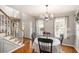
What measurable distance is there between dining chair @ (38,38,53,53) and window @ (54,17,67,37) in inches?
7.1

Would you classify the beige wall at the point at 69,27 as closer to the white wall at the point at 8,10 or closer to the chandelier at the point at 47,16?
the chandelier at the point at 47,16

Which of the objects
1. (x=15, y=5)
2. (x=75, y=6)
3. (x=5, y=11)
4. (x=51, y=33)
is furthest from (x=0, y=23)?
(x=75, y=6)

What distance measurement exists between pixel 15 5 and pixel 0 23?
1.22ft

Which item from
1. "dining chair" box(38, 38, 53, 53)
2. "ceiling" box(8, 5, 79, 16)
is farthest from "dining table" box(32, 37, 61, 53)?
"ceiling" box(8, 5, 79, 16)

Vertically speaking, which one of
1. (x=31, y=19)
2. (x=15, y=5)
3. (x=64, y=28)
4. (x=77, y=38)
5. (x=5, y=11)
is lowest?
(x=77, y=38)

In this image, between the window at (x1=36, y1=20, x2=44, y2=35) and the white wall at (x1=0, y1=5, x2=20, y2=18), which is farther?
the window at (x1=36, y1=20, x2=44, y2=35)

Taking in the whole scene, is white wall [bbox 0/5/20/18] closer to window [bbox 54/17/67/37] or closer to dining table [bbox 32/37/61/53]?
dining table [bbox 32/37/61/53]

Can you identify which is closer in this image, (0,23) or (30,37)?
(0,23)

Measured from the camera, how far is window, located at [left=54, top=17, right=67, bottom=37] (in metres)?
1.57

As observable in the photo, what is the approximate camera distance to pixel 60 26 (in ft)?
5.25

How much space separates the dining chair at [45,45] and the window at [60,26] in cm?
18

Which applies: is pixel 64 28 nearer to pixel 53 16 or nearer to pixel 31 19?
pixel 53 16

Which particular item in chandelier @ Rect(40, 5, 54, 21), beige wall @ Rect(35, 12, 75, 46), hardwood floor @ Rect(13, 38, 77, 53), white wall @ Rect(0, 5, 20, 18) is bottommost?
hardwood floor @ Rect(13, 38, 77, 53)
